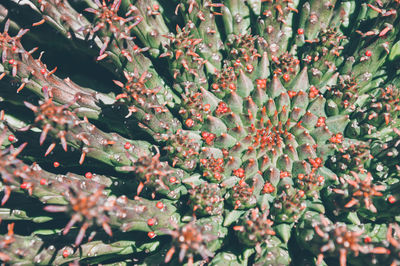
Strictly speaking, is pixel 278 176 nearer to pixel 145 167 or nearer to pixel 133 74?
pixel 145 167

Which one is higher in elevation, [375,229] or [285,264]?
[375,229]

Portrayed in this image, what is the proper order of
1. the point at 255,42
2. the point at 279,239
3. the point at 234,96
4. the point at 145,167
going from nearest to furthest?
the point at 145,167 < the point at 279,239 < the point at 234,96 < the point at 255,42

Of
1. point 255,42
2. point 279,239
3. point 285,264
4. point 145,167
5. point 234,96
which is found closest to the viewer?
point 145,167

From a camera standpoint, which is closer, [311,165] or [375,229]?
[375,229]

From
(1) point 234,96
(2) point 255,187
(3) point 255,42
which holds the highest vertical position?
(3) point 255,42

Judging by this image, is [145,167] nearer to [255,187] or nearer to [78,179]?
[78,179]

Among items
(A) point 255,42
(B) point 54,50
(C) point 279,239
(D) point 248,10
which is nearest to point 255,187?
(C) point 279,239

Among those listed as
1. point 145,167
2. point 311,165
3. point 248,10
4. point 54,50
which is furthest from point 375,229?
point 54,50
